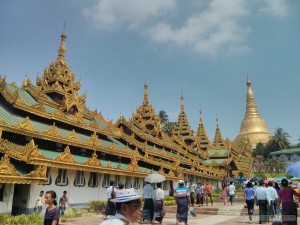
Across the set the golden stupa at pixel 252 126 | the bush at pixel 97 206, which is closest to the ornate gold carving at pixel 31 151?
the bush at pixel 97 206

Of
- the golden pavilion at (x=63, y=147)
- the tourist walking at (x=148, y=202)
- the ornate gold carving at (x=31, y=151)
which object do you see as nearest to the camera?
the tourist walking at (x=148, y=202)

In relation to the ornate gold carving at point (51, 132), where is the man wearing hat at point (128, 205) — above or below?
below

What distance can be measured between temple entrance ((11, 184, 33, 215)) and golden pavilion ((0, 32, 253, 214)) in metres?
0.06

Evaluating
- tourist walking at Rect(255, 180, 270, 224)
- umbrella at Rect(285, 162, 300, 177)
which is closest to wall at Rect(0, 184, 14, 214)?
tourist walking at Rect(255, 180, 270, 224)

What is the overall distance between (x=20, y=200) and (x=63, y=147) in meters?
5.32

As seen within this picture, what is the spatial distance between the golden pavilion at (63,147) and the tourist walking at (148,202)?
6.70 metres

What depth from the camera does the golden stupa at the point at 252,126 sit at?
9706 cm

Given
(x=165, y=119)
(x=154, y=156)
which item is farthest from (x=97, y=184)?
(x=165, y=119)

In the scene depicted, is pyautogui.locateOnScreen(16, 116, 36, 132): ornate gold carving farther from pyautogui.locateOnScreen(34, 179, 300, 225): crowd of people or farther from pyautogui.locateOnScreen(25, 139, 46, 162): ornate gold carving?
pyautogui.locateOnScreen(34, 179, 300, 225): crowd of people

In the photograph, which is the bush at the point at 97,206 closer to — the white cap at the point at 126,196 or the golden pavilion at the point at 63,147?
the golden pavilion at the point at 63,147

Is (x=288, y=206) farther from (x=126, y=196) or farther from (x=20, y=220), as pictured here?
(x=20, y=220)

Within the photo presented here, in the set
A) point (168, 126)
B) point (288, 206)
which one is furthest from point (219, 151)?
point (288, 206)

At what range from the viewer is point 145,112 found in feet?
142

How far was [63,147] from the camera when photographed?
74.4ft
